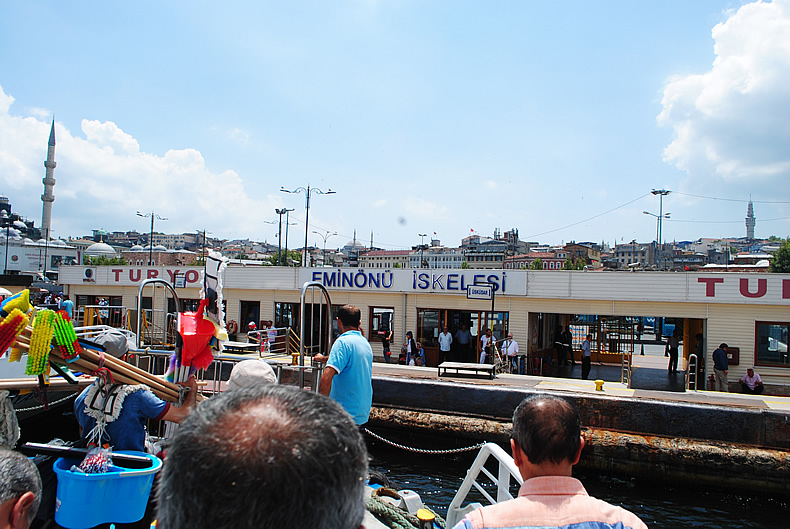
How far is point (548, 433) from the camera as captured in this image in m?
2.08

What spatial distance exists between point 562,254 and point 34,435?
145 metres

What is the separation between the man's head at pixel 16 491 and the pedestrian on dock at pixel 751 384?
1726 centimetres

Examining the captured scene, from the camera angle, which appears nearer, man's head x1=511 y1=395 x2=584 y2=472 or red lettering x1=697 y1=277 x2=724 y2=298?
man's head x1=511 y1=395 x2=584 y2=472

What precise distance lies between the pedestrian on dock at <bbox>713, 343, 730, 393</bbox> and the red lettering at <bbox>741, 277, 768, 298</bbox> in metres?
2.10

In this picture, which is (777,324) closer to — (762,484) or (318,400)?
(762,484)

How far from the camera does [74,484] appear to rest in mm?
3330

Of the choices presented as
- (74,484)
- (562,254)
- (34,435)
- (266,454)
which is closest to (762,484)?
(74,484)

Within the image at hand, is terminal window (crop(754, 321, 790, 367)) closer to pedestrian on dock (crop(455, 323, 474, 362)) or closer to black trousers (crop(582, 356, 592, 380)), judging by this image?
black trousers (crop(582, 356, 592, 380))

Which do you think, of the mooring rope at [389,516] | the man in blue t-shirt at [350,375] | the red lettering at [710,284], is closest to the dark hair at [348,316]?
the man in blue t-shirt at [350,375]

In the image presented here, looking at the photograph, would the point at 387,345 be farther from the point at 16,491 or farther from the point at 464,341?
the point at 16,491

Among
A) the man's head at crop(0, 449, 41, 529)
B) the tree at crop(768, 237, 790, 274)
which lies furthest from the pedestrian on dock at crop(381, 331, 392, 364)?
the tree at crop(768, 237, 790, 274)

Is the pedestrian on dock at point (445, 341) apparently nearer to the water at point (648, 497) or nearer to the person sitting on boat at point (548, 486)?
the water at point (648, 497)

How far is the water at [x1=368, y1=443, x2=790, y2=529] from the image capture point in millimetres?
8398

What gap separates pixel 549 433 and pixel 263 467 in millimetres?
1454
